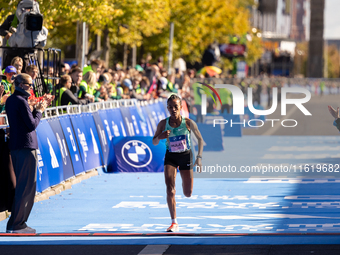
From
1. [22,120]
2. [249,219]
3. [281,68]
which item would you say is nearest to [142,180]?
[249,219]

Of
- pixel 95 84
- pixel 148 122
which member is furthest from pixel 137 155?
pixel 148 122

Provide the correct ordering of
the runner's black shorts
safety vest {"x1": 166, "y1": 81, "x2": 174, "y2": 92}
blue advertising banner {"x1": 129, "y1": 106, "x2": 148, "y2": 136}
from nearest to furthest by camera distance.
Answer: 1. the runner's black shorts
2. blue advertising banner {"x1": 129, "y1": 106, "x2": 148, "y2": 136}
3. safety vest {"x1": 166, "y1": 81, "x2": 174, "y2": 92}

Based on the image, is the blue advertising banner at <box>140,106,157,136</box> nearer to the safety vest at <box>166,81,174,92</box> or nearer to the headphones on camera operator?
the safety vest at <box>166,81,174,92</box>

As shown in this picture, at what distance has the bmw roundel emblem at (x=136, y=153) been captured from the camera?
53.5 ft

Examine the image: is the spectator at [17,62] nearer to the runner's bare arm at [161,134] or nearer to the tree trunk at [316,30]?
the runner's bare arm at [161,134]

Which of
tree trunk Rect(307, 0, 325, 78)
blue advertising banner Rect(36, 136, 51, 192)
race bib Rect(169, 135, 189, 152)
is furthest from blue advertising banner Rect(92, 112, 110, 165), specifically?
tree trunk Rect(307, 0, 325, 78)

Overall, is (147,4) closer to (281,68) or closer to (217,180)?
(217,180)

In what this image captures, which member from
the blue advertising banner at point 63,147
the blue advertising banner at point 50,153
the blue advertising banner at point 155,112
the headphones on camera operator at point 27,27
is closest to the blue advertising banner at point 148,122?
the blue advertising banner at point 155,112

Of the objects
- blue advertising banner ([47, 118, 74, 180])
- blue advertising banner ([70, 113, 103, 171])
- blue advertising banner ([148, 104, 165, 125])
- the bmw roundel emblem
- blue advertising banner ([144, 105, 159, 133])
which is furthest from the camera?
blue advertising banner ([148, 104, 165, 125])

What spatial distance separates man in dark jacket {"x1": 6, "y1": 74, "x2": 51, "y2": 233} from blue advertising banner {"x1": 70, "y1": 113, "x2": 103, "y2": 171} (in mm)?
4921

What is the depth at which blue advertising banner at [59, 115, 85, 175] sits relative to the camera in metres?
14.1

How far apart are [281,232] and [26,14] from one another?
6.60 m

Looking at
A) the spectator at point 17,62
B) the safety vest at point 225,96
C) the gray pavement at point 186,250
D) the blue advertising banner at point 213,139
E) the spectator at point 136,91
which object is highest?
the spectator at point 17,62

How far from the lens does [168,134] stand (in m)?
10.1
